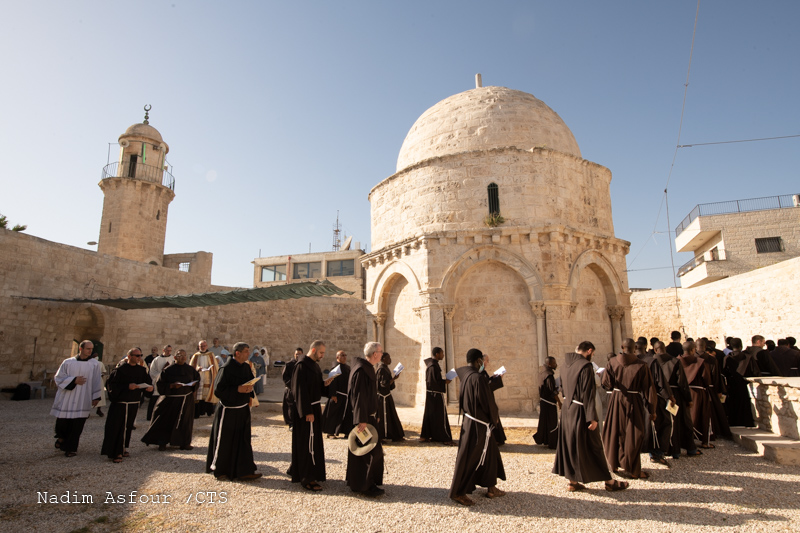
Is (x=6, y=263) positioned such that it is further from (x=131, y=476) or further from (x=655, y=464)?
(x=655, y=464)

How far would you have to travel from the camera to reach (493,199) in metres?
10.4

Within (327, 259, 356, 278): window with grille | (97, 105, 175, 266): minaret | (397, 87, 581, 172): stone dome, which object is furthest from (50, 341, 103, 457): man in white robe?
(327, 259, 356, 278): window with grille

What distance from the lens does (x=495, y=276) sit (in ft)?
33.0

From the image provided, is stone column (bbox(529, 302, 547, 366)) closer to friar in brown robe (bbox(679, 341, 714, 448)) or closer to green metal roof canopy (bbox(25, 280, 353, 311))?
friar in brown robe (bbox(679, 341, 714, 448))

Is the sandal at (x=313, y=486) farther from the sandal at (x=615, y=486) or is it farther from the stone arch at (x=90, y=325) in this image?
the stone arch at (x=90, y=325)

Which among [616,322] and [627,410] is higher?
[616,322]

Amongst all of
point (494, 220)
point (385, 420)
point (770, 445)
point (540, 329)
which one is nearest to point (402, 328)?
point (540, 329)

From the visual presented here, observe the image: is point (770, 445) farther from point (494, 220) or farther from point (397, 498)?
point (494, 220)

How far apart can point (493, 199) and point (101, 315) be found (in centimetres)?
1314

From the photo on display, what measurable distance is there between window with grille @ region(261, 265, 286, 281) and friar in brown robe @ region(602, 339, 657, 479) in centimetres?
3298

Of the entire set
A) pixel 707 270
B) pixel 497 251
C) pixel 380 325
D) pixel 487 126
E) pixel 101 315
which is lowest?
pixel 380 325

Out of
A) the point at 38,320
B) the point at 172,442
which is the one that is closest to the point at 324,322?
the point at 38,320

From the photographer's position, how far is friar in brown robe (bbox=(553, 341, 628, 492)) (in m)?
4.83

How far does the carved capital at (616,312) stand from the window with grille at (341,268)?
24988 millimetres
